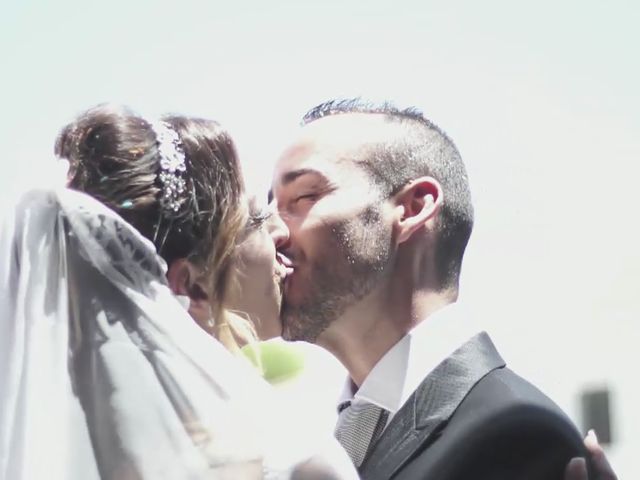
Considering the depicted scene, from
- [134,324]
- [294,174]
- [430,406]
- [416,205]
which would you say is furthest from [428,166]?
[134,324]

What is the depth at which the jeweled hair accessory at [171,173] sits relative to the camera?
2.89 m

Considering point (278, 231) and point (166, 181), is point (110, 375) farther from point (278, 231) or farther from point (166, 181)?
point (278, 231)

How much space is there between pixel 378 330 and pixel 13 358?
177cm

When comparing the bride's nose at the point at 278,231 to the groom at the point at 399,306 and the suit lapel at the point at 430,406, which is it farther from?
the suit lapel at the point at 430,406

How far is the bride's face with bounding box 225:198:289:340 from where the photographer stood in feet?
10.6

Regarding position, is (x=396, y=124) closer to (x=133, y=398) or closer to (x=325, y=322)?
(x=325, y=322)

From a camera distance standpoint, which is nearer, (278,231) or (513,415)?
(513,415)

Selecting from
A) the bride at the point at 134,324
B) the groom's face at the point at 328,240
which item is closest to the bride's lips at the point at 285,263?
the groom's face at the point at 328,240

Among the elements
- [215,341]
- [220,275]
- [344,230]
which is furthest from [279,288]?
[215,341]

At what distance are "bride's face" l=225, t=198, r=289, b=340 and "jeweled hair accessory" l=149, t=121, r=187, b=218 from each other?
0.27 metres

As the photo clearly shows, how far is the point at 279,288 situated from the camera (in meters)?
3.93

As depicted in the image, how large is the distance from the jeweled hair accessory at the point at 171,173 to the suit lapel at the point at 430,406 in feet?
3.65

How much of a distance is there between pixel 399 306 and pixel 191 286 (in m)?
1.38

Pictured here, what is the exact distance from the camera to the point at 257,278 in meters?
3.48
